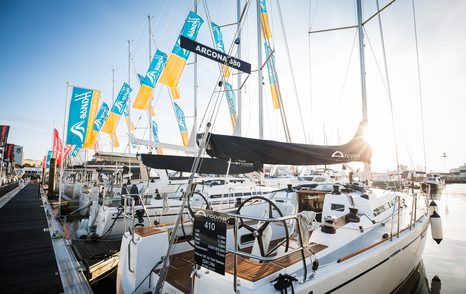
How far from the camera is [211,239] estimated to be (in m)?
2.58

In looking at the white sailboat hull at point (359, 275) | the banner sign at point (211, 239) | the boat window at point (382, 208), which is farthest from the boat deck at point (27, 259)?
the boat window at point (382, 208)

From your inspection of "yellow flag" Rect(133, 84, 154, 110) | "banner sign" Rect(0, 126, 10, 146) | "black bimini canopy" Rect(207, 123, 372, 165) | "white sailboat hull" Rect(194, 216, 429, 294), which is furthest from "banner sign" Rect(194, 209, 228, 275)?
"banner sign" Rect(0, 126, 10, 146)

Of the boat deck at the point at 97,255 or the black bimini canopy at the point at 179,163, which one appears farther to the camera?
the black bimini canopy at the point at 179,163

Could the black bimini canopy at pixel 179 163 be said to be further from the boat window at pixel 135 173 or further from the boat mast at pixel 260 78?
the boat window at pixel 135 173

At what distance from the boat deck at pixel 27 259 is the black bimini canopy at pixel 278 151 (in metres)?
4.00

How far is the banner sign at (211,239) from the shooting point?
2461 millimetres

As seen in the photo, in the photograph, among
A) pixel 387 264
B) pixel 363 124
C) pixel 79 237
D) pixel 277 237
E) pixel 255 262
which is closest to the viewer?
pixel 255 262

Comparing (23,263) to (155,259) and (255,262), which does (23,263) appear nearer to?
(155,259)

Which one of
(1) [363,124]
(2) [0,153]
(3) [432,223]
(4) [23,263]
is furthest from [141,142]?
(2) [0,153]

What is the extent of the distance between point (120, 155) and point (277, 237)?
9.86m

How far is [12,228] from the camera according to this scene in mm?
9047

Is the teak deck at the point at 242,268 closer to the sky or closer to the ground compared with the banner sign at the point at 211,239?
closer to the ground

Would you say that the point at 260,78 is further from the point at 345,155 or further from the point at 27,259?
the point at 27,259

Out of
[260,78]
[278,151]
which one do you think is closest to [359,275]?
[278,151]
